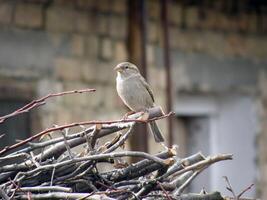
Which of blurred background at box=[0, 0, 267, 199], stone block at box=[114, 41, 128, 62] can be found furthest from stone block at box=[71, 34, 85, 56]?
stone block at box=[114, 41, 128, 62]

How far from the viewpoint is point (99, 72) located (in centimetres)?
674

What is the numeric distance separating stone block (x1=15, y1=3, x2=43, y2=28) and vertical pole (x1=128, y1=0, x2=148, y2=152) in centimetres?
73

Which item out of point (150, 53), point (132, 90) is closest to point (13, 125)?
point (150, 53)

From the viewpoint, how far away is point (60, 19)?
6.50 m

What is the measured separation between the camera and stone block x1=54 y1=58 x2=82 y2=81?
21.3 ft

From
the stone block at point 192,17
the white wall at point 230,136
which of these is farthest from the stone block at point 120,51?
the white wall at point 230,136

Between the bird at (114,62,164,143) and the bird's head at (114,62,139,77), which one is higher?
the bird's head at (114,62,139,77)

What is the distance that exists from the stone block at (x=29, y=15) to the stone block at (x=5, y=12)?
0.05 meters

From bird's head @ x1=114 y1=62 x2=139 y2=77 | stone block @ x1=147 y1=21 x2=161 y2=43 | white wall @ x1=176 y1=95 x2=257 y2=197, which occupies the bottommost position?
white wall @ x1=176 y1=95 x2=257 y2=197

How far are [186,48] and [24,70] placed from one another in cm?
166

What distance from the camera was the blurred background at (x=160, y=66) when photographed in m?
6.32

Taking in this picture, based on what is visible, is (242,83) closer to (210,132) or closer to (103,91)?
(210,132)

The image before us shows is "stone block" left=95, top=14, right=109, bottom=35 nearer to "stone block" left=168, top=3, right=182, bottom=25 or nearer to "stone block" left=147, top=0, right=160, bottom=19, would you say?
"stone block" left=147, top=0, right=160, bottom=19

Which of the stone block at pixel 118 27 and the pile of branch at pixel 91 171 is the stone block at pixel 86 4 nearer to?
the stone block at pixel 118 27
